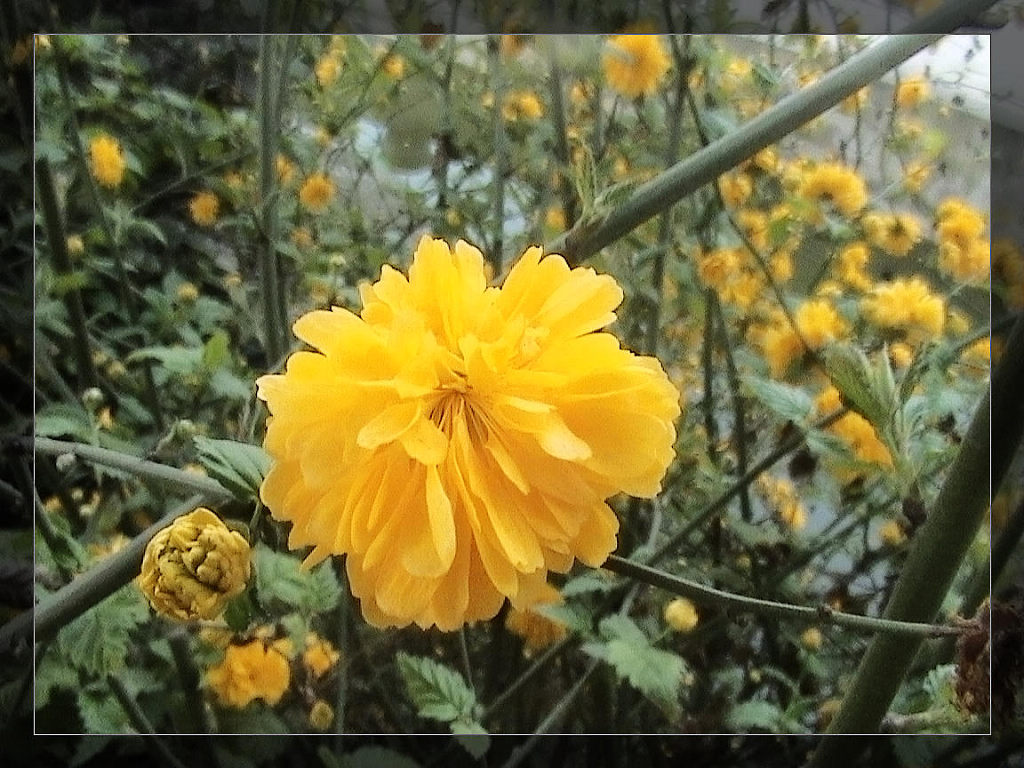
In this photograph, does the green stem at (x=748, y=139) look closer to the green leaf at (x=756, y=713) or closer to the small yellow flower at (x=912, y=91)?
the small yellow flower at (x=912, y=91)

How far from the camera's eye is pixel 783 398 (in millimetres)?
609

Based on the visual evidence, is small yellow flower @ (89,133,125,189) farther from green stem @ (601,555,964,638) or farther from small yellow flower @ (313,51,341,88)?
green stem @ (601,555,964,638)

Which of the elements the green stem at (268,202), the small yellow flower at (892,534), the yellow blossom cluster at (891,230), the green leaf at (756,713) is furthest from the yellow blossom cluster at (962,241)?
the green stem at (268,202)

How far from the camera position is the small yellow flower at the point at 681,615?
611mm

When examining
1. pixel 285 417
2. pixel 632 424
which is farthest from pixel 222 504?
pixel 632 424

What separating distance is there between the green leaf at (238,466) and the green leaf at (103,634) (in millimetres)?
133

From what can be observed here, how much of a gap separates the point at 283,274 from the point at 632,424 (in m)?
0.27

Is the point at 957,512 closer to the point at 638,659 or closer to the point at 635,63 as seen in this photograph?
the point at 638,659

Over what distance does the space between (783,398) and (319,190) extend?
Answer: 30 centimetres

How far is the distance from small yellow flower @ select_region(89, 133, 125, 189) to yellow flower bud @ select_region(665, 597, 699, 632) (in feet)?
1.36

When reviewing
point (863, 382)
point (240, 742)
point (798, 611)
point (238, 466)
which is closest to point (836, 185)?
point (863, 382)

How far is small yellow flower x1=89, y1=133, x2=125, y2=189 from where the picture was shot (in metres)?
0.63

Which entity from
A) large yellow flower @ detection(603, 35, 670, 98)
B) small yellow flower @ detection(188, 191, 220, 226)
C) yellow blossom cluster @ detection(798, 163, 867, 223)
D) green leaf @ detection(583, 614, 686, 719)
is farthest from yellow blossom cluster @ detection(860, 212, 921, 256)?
small yellow flower @ detection(188, 191, 220, 226)

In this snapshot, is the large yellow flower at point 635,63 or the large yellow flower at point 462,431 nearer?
the large yellow flower at point 462,431
